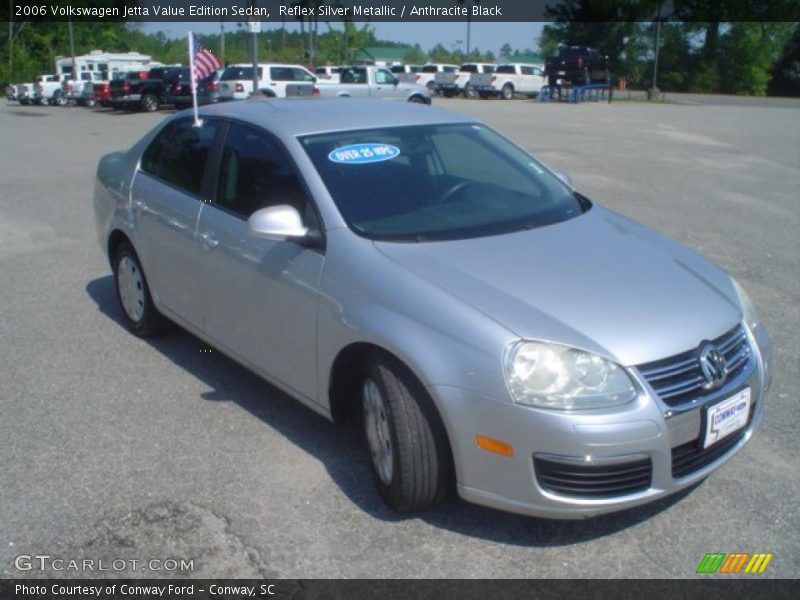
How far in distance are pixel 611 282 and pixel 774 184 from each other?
34.0ft

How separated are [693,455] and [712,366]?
1.15 feet

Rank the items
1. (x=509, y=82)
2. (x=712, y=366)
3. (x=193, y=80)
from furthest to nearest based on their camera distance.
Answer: (x=509, y=82) → (x=193, y=80) → (x=712, y=366)

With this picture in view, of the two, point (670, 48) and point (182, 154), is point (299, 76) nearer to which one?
point (182, 154)

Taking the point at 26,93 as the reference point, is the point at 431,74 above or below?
above

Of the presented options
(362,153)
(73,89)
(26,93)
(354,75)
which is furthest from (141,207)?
(26,93)

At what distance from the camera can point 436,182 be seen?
14.3 feet

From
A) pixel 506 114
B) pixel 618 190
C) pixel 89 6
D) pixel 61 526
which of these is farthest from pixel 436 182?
pixel 89 6

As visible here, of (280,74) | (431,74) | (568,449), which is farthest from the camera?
(431,74)

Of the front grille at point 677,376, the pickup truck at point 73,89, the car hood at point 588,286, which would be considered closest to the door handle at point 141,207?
the car hood at point 588,286

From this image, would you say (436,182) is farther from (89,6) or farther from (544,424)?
(89,6)

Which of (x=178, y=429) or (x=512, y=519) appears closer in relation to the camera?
(x=512, y=519)

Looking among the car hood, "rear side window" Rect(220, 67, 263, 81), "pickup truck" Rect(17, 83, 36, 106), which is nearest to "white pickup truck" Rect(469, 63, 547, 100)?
"rear side window" Rect(220, 67, 263, 81)

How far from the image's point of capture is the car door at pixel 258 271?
3.94m

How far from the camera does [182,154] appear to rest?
5191mm
